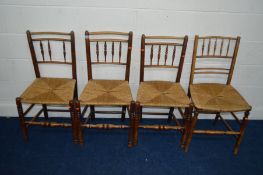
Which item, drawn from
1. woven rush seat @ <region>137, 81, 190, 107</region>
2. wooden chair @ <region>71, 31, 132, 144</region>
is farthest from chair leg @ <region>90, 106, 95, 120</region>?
woven rush seat @ <region>137, 81, 190, 107</region>

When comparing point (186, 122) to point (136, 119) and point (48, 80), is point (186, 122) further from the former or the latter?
point (48, 80)

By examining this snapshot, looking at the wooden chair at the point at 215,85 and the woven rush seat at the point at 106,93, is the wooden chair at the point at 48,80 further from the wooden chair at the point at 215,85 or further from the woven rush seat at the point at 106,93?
the wooden chair at the point at 215,85

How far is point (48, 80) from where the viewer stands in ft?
7.29

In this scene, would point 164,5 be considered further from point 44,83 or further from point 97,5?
point 44,83

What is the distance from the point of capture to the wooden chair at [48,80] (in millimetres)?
1984

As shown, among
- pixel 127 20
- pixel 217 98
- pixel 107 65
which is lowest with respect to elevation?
pixel 217 98

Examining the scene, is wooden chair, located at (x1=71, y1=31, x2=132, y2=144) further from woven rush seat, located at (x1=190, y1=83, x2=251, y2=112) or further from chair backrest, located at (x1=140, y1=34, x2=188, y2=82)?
woven rush seat, located at (x1=190, y1=83, x2=251, y2=112)

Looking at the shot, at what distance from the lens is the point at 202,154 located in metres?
2.18

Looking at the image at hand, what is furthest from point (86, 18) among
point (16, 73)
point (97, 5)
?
point (16, 73)

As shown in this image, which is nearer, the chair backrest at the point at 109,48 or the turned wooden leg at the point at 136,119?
the turned wooden leg at the point at 136,119

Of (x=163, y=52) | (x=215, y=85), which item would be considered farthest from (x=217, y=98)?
(x=163, y=52)

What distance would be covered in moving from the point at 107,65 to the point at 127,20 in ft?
1.53

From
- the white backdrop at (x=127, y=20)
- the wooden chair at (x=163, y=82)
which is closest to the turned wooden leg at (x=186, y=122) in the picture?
the wooden chair at (x=163, y=82)

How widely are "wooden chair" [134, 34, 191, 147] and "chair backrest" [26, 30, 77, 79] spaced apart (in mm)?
626
